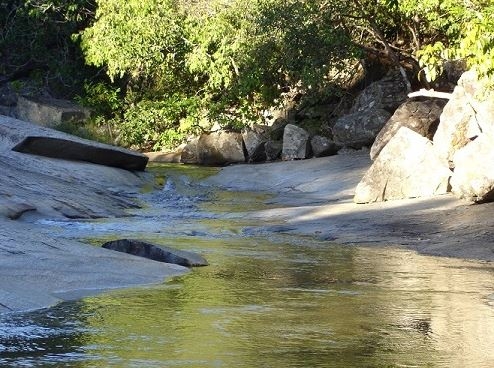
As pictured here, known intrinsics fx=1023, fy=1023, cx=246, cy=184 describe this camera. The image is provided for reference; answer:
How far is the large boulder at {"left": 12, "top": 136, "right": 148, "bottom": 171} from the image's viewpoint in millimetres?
20016

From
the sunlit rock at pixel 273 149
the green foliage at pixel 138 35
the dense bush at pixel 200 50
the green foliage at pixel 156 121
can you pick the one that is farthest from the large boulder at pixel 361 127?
the green foliage at pixel 156 121

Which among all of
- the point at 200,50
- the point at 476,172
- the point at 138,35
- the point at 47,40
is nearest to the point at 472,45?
the point at 476,172

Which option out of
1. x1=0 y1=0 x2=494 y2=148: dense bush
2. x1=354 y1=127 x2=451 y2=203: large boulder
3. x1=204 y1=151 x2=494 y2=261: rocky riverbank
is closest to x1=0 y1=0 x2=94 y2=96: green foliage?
x1=0 y1=0 x2=494 y2=148: dense bush

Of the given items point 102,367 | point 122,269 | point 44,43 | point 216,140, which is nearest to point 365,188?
point 122,269

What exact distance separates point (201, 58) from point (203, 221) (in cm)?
1414

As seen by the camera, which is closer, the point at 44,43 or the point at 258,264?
the point at 258,264

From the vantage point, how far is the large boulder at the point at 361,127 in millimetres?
24172

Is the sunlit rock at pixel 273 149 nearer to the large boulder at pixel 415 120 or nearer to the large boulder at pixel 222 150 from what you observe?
the large boulder at pixel 222 150

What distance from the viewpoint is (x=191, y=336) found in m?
6.86

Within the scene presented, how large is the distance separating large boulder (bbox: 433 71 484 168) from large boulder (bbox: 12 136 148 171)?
742cm

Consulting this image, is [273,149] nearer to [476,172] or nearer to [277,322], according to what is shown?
[476,172]

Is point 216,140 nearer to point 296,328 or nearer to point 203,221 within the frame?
point 203,221

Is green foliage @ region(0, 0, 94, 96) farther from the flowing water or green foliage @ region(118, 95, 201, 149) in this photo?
the flowing water

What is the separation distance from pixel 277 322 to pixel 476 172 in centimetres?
689
